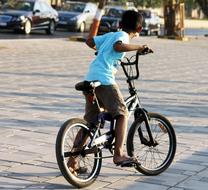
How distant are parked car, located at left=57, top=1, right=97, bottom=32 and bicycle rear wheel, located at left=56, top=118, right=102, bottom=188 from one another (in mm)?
30857

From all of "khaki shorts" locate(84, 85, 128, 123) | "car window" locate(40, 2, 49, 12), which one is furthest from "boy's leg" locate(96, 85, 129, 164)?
"car window" locate(40, 2, 49, 12)

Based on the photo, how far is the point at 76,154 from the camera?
19.4ft

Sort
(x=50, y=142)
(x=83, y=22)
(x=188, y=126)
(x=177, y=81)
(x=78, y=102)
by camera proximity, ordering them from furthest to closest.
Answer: (x=83, y=22) → (x=177, y=81) → (x=78, y=102) → (x=188, y=126) → (x=50, y=142)

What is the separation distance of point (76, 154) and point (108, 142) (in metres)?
0.39

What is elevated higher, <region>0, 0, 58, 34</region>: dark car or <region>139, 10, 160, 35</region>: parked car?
<region>0, 0, 58, 34</region>: dark car

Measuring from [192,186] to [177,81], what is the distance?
30.0 ft

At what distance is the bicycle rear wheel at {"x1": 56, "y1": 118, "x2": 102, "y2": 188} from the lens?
5719mm

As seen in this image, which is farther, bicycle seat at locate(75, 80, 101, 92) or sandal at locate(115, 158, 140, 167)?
sandal at locate(115, 158, 140, 167)

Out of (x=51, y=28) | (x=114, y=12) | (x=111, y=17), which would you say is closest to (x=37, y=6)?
(x=51, y=28)

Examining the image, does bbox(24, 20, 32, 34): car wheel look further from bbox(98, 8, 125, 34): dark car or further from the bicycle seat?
the bicycle seat

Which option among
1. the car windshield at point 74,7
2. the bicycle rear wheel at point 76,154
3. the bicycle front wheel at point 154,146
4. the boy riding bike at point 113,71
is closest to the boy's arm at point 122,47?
the boy riding bike at point 113,71

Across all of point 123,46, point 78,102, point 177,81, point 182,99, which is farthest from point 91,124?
point 177,81

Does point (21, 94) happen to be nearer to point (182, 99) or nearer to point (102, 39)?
point (182, 99)

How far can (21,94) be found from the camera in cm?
1142
